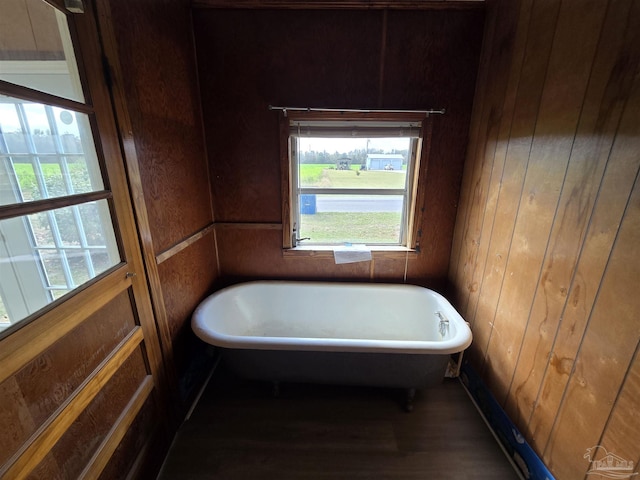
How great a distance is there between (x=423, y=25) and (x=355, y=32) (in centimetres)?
41

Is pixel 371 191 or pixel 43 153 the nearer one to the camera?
pixel 43 153

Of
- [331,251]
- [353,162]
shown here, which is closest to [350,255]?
[331,251]

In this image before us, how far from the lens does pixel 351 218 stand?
6.73 feet

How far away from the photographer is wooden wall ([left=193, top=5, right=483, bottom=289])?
1.59 meters

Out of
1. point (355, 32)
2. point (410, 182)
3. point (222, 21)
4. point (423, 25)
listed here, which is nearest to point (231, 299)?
point (410, 182)

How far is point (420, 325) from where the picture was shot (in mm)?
1849

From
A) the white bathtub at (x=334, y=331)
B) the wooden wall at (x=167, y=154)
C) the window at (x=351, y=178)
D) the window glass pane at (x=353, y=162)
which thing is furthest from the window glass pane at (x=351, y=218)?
the wooden wall at (x=167, y=154)

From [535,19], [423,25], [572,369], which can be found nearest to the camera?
[572,369]

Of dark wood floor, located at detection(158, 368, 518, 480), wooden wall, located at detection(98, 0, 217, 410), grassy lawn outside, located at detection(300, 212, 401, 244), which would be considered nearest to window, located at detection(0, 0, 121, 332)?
wooden wall, located at detection(98, 0, 217, 410)

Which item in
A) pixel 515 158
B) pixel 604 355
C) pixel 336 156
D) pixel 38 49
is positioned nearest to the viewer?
pixel 38 49

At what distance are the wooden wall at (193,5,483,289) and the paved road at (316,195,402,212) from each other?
Answer: 0.83ft

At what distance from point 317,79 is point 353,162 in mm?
585

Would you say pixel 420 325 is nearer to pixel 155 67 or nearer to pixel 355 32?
pixel 355 32

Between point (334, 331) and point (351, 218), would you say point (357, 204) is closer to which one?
point (351, 218)
